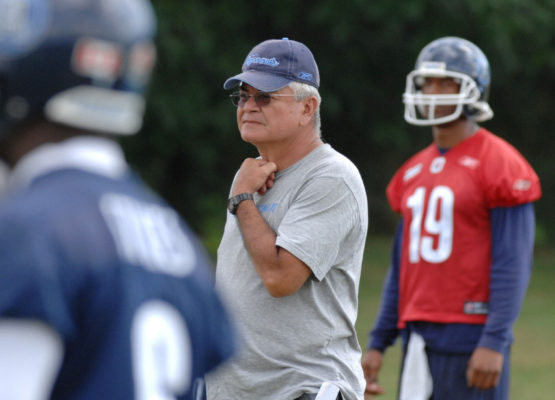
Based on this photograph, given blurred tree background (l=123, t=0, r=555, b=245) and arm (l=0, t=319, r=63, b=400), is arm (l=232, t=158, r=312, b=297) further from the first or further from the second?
blurred tree background (l=123, t=0, r=555, b=245)

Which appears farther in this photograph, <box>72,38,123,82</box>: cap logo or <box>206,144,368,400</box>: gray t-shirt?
<box>206,144,368,400</box>: gray t-shirt

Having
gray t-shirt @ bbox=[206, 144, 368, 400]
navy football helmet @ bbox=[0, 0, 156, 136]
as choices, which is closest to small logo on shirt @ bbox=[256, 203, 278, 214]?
gray t-shirt @ bbox=[206, 144, 368, 400]

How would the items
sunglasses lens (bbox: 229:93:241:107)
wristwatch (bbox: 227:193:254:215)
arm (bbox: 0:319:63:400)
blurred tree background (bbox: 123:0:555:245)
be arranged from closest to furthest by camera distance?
arm (bbox: 0:319:63:400) → wristwatch (bbox: 227:193:254:215) → sunglasses lens (bbox: 229:93:241:107) → blurred tree background (bbox: 123:0:555:245)

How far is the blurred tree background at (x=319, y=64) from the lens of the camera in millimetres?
14789

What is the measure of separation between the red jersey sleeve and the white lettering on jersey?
2831 mm

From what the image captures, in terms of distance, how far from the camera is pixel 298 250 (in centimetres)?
340

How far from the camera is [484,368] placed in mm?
4383

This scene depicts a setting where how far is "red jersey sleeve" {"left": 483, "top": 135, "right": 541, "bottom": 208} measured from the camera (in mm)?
4418

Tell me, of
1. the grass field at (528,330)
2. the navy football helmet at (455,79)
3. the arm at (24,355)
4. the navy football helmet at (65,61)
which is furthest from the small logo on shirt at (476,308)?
the grass field at (528,330)

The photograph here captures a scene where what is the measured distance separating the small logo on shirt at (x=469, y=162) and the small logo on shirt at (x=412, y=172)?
262mm

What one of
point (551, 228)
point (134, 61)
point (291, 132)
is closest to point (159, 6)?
point (551, 228)

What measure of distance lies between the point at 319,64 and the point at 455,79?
12.1m

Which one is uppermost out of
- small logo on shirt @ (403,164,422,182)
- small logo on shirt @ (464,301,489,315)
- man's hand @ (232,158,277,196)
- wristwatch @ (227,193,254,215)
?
man's hand @ (232,158,277,196)

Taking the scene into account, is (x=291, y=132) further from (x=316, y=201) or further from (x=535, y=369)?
(x=535, y=369)
